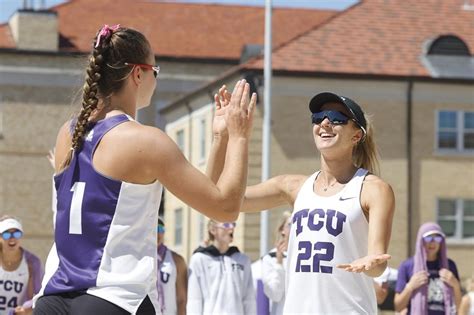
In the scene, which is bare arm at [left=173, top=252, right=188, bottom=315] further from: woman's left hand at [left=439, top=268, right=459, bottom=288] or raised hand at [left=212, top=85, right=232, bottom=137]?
raised hand at [left=212, top=85, right=232, bottom=137]

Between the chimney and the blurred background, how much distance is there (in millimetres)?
49

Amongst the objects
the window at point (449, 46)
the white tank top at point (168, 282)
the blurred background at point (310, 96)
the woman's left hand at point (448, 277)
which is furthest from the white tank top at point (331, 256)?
the window at point (449, 46)

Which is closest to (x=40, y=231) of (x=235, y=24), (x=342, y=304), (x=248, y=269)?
(x=235, y=24)

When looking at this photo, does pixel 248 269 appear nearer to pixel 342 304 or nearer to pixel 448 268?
pixel 448 268

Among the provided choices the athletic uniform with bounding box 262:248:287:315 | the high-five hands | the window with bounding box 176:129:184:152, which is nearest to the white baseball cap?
the athletic uniform with bounding box 262:248:287:315

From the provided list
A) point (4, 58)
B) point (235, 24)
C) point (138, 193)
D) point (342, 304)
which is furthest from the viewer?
point (235, 24)

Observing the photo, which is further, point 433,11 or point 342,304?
point 433,11

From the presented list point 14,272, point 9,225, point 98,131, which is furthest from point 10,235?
point 98,131

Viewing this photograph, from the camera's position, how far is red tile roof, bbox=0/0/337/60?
57.8m

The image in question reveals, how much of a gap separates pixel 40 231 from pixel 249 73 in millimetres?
16953

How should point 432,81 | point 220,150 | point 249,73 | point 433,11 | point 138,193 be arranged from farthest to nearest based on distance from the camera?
1. point 433,11
2. point 432,81
3. point 249,73
4. point 220,150
5. point 138,193

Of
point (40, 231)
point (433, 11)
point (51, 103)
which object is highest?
point (433, 11)

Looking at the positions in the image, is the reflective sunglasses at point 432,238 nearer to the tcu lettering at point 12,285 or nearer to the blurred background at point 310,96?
the tcu lettering at point 12,285

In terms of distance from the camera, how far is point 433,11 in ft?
156
